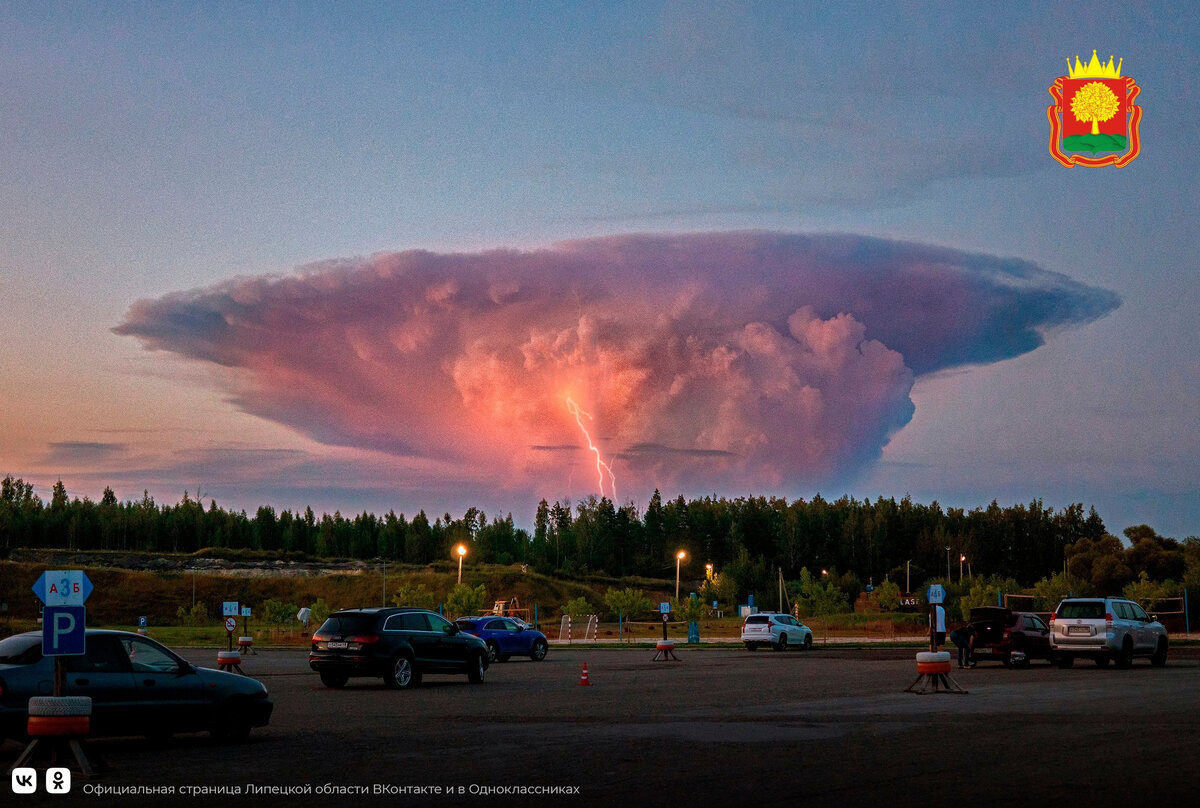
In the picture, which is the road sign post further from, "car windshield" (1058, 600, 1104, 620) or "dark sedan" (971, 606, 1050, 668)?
"dark sedan" (971, 606, 1050, 668)

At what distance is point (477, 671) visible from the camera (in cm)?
2791

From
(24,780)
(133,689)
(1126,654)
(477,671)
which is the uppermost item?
(133,689)

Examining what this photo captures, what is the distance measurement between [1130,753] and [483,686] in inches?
648

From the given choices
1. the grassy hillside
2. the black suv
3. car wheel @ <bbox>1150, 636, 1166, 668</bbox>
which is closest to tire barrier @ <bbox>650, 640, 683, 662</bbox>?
the black suv

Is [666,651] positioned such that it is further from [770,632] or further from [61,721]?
[61,721]

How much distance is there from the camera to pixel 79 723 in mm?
11867

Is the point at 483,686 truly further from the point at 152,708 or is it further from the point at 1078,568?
the point at 1078,568

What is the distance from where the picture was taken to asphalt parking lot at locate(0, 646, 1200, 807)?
34.2 feet

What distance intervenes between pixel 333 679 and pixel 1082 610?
20.7 meters

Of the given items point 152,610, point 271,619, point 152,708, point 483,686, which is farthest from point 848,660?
point 152,610

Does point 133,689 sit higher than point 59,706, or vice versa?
point 59,706

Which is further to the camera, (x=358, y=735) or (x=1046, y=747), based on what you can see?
(x=358, y=735)

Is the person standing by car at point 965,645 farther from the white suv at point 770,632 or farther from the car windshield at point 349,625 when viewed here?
the car windshield at point 349,625

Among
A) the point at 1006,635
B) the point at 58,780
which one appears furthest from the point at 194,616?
the point at 58,780
